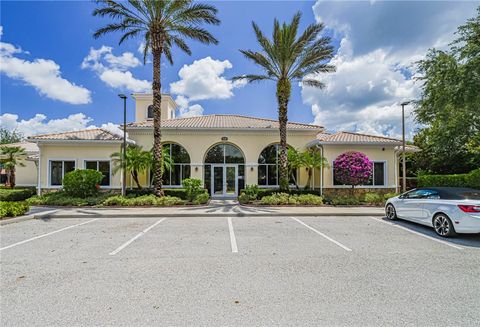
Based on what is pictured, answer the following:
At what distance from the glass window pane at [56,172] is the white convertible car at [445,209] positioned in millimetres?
19901

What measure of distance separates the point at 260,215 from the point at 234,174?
8.01 m

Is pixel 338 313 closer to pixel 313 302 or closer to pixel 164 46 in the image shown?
pixel 313 302

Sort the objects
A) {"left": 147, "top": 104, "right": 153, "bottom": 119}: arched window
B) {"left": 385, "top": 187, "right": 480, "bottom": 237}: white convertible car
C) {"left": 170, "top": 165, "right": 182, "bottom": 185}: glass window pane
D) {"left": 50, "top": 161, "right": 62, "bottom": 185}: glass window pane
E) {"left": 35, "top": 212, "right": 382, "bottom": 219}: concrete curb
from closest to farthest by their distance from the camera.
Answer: {"left": 385, "top": 187, "right": 480, "bottom": 237}: white convertible car → {"left": 35, "top": 212, "right": 382, "bottom": 219}: concrete curb → {"left": 50, "top": 161, "right": 62, "bottom": 185}: glass window pane → {"left": 170, "top": 165, "right": 182, "bottom": 185}: glass window pane → {"left": 147, "top": 104, "right": 153, "bottom": 119}: arched window

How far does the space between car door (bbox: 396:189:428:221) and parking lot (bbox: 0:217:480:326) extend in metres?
0.67

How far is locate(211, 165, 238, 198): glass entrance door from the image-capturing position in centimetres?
1898

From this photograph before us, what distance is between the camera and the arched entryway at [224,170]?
19.0 meters

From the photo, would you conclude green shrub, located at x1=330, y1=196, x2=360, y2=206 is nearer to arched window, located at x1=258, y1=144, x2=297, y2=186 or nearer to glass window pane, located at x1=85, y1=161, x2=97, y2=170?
arched window, located at x1=258, y1=144, x2=297, y2=186

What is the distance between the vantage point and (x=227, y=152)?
19.0 metres

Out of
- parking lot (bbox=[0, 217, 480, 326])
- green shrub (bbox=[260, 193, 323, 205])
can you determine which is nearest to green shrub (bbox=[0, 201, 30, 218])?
parking lot (bbox=[0, 217, 480, 326])

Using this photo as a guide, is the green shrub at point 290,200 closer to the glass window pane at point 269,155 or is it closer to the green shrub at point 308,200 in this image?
the green shrub at point 308,200

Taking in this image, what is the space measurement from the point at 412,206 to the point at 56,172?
20.3 metres

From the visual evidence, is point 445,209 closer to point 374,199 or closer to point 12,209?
point 374,199

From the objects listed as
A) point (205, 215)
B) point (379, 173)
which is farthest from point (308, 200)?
point (379, 173)

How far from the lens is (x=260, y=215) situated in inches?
445
